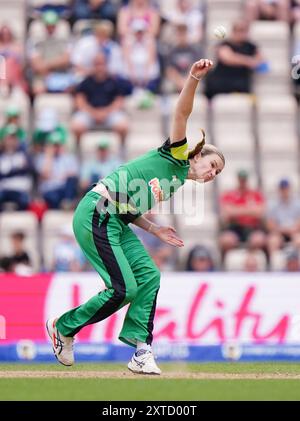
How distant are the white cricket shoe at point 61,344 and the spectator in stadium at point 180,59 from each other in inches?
330

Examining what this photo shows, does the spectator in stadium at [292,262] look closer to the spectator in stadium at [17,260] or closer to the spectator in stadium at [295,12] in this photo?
the spectator in stadium at [17,260]

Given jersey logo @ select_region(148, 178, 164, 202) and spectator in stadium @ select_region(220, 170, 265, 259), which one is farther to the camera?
spectator in stadium @ select_region(220, 170, 265, 259)

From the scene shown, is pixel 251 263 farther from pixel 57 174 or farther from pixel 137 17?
pixel 137 17

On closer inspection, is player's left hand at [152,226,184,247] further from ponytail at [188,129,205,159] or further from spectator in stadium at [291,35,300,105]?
spectator in stadium at [291,35,300,105]

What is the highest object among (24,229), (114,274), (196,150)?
(196,150)

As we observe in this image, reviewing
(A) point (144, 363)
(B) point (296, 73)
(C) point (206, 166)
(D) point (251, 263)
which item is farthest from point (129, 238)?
(B) point (296, 73)

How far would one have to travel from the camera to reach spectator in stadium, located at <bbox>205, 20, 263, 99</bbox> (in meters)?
17.4

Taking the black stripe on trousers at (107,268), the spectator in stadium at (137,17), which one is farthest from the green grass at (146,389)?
the spectator in stadium at (137,17)

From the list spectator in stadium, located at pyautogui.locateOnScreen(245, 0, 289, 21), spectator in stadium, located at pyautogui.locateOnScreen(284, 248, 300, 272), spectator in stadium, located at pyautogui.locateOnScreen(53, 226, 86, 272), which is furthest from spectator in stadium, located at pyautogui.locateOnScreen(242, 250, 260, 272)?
spectator in stadium, located at pyautogui.locateOnScreen(245, 0, 289, 21)

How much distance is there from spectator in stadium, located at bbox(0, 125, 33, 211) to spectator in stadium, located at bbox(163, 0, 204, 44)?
3133 mm

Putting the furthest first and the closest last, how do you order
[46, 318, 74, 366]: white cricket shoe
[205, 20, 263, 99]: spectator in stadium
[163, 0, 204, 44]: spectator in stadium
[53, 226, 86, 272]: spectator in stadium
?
[163, 0, 204, 44]: spectator in stadium
[205, 20, 263, 99]: spectator in stadium
[53, 226, 86, 272]: spectator in stadium
[46, 318, 74, 366]: white cricket shoe

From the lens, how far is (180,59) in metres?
17.5

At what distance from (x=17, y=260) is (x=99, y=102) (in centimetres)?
301

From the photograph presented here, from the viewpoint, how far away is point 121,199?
9297mm
